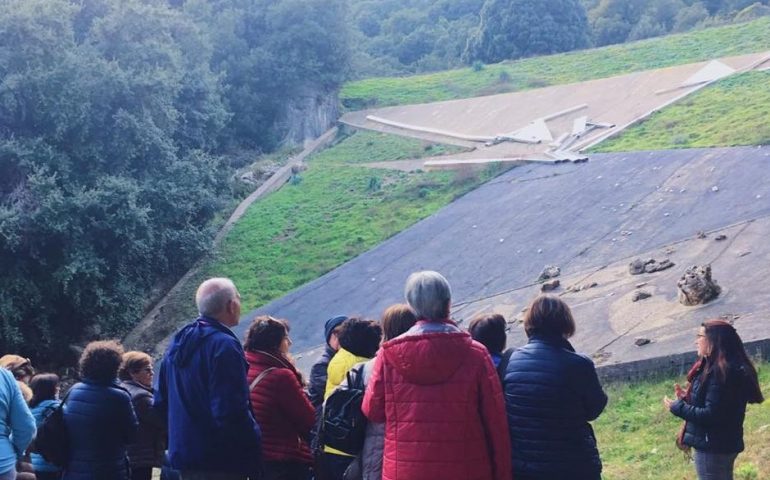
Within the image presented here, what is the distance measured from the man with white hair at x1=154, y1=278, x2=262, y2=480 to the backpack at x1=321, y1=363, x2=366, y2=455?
0.40 meters

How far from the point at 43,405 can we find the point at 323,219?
719 inches

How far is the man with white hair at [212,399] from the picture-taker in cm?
433

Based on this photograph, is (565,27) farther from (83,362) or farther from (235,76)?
(83,362)

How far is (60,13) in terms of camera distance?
783 inches

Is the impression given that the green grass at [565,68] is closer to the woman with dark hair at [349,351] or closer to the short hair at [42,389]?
the woman with dark hair at [349,351]

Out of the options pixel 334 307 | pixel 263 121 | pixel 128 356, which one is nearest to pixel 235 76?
pixel 263 121

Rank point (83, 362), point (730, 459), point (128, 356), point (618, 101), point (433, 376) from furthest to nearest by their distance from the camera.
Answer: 1. point (618, 101)
2. point (128, 356)
3. point (83, 362)
4. point (730, 459)
5. point (433, 376)

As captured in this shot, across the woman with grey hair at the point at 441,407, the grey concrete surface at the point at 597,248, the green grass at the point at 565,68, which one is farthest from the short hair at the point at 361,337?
the green grass at the point at 565,68

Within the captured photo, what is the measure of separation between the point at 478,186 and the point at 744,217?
903cm

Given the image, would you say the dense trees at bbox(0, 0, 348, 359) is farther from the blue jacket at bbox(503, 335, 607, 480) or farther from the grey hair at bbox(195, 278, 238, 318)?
the blue jacket at bbox(503, 335, 607, 480)

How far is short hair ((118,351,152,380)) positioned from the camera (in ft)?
18.1

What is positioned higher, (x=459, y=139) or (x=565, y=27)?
(x=565, y=27)

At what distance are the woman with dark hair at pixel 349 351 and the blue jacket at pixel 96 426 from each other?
3.83 feet

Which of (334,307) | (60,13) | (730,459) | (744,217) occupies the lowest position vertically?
(334,307)
